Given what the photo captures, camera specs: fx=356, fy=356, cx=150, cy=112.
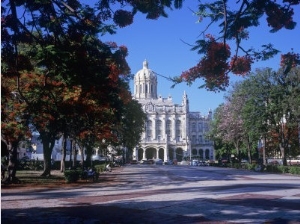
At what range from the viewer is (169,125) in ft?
375

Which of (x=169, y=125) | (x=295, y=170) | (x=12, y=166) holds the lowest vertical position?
(x=295, y=170)

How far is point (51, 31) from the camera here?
7.89 meters

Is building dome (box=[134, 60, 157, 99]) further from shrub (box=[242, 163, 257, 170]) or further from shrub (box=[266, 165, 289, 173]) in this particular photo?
shrub (box=[266, 165, 289, 173])

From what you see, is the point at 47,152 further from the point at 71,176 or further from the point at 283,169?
the point at 283,169

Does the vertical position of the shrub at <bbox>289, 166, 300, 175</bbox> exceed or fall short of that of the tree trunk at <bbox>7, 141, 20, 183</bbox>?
it falls short

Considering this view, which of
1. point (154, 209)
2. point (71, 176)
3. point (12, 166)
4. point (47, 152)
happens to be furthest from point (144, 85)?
point (154, 209)

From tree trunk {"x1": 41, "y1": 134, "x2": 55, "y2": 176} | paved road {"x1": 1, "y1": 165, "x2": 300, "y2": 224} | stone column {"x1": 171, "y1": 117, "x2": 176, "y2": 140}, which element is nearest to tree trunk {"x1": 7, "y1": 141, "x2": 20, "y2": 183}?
paved road {"x1": 1, "y1": 165, "x2": 300, "y2": 224}

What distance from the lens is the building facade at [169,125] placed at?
109188mm

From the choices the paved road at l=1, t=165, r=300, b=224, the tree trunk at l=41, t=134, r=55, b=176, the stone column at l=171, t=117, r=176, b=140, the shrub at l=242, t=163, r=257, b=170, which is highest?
the stone column at l=171, t=117, r=176, b=140

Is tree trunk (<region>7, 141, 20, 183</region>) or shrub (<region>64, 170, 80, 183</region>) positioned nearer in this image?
tree trunk (<region>7, 141, 20, 183</region>)

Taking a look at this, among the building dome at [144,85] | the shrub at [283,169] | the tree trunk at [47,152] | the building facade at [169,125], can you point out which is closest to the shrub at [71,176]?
the tree trunk at [47,152]

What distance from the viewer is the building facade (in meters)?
109

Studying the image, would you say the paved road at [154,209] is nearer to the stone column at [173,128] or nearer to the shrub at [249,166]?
the shrub at [249,166]

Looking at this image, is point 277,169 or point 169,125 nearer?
point 277,169
